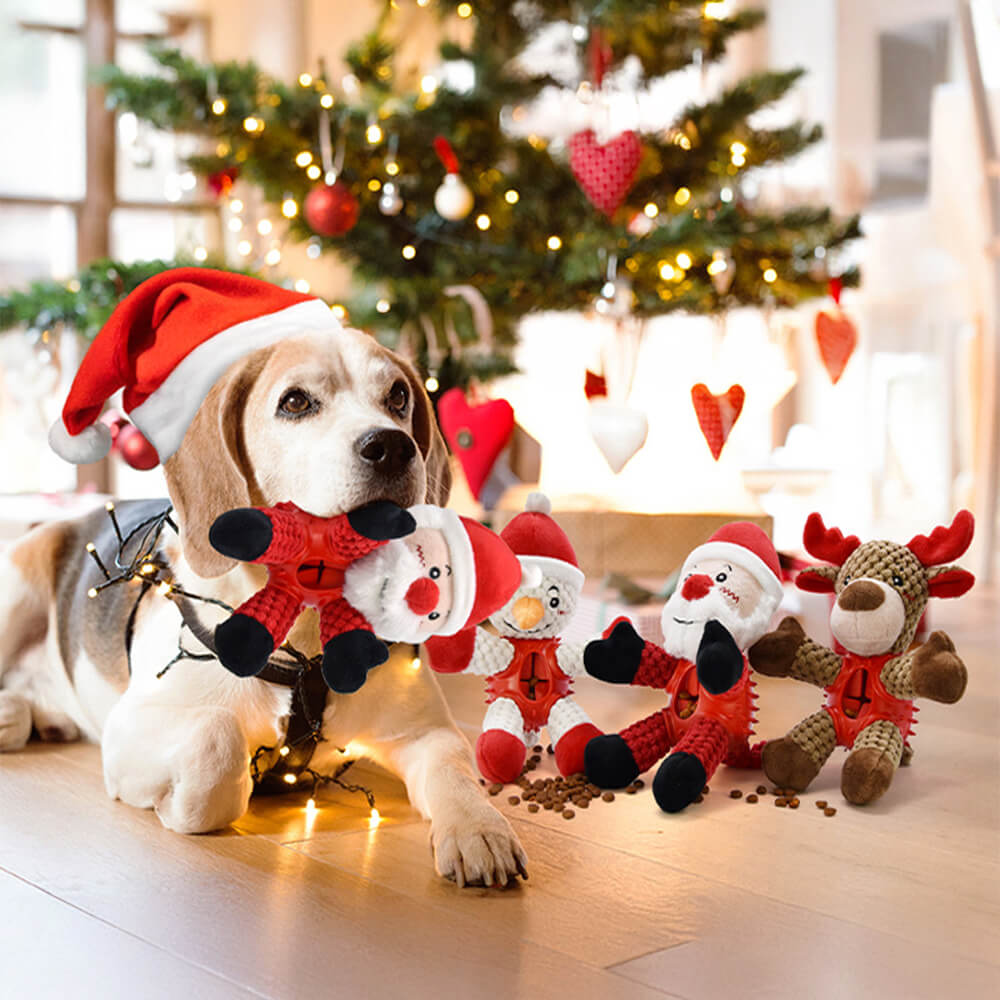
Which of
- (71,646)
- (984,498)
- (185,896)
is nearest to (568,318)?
(984,498)

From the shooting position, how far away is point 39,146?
4.50 meters

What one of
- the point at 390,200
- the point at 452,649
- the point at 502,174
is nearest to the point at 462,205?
the point at 390,200

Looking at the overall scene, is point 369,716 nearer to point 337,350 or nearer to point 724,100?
point 337,350

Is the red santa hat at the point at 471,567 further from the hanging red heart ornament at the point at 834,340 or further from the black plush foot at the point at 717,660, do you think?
the hanging red heart ornament at the point at 834,340

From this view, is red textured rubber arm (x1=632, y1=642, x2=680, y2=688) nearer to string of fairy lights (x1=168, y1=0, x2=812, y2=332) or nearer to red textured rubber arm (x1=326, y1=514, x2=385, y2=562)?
red textured rubber arm (x1=326, y1=514, x2=385, y2=562)

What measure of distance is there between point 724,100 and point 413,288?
0.81 metres

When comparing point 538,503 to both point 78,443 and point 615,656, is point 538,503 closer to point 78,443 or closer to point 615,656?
point 615,656

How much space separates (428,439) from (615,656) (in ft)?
1.07

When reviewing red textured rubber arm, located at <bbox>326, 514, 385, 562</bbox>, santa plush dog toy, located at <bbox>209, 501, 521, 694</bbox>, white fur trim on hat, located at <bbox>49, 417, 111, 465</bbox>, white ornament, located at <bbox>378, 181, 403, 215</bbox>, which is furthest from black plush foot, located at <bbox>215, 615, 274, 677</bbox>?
white ornament, located at <bbox>378, 181, 403, 215</bbox>

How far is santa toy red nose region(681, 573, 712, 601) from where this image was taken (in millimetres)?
1382

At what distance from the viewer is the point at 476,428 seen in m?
2.46

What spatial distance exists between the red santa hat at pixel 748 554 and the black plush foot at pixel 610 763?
0.21 meters

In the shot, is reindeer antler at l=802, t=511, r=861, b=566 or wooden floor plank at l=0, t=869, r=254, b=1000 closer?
wooden floor plank at l=0, t=869, r=254, b=1000

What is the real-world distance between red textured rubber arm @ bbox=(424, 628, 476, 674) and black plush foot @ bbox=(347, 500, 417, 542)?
0.27 meters
